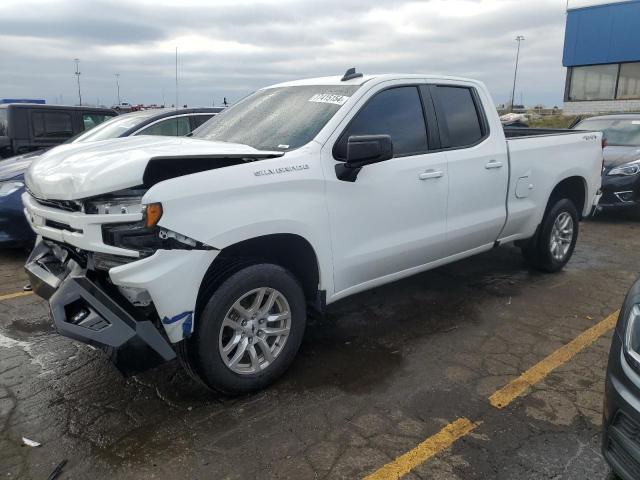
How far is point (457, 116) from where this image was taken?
4469 millimetres

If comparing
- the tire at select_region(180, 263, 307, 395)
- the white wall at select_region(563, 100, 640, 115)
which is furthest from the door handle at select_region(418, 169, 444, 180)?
the white wall at select_region(563, 100, 640, 115)

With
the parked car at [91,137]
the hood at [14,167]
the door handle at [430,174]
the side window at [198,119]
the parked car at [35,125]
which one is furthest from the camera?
the parked car at [35,125]

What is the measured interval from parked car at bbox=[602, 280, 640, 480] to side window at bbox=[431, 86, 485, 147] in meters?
2.34

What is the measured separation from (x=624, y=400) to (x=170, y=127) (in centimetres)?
598

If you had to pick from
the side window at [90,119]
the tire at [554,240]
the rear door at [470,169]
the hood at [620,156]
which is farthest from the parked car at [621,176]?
the side window at [90,119]

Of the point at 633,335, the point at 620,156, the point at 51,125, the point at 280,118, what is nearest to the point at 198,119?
the point at 51,125

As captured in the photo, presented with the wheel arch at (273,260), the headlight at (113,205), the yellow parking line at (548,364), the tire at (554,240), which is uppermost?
the headlight at (113,205)

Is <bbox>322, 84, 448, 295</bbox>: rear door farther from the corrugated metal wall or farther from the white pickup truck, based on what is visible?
the corrugated metal wall

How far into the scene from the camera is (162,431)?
→ 114 inches

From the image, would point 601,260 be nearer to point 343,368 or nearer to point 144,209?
point 343,368

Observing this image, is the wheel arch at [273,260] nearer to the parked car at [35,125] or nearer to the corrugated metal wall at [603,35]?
the parked car at [35,125]

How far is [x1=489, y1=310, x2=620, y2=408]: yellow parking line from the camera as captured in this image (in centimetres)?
324

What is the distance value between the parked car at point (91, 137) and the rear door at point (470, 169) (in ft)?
12.1

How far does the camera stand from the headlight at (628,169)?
326 inches
